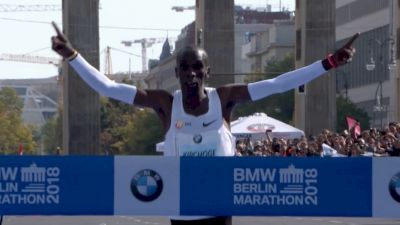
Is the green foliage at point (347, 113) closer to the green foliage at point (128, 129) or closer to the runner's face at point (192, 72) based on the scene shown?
the green foliage at point (128, 129)

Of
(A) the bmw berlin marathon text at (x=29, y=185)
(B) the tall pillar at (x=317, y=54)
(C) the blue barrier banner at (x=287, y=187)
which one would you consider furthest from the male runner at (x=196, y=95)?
(B) the tall pillar at (x=317, y=54)

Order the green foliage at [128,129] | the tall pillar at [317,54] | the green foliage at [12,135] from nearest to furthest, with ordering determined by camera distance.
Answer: the tall pillar at [317,54] < the green foliage at [128,129] < the green foliage at [12,135]

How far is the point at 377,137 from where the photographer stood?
31141mm

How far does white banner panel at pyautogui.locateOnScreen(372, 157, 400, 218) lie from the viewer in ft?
31.9

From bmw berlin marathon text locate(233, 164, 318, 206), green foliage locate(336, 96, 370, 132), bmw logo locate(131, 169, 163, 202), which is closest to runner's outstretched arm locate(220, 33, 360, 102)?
bmw berlin marathon text locate(233, 164, 318, 206)

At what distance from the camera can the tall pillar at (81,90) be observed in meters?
56.5

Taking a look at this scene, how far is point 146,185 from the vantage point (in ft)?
32.2

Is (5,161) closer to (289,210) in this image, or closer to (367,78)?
(289,210)

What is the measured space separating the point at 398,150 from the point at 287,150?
640 centimetres

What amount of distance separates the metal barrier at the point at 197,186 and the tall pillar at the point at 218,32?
47.9m

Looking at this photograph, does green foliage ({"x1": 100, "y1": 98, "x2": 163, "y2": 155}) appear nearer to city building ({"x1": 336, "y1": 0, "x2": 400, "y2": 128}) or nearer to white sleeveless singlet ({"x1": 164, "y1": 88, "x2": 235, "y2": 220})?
city building ({"x1": 336, "y1": 0, "x2": 400, "y2": 128})

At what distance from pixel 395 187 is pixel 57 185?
244 cm

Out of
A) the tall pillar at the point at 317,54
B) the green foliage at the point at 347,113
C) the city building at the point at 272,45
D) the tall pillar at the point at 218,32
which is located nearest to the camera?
the tall pillar at the point at 317,54

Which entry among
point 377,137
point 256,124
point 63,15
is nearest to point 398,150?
point 377,137
